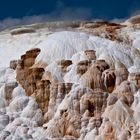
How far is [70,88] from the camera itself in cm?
2939

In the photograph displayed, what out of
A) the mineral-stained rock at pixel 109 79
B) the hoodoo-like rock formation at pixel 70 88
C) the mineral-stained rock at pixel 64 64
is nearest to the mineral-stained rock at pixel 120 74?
the hoodoo-like rock formation at pixel 70 88

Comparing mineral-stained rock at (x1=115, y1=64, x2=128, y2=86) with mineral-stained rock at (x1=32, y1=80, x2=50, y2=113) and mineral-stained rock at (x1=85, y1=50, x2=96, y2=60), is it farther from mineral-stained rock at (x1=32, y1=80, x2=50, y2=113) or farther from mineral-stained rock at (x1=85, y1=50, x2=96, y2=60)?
mineral-stained rock at (x1=32, y1=80, x2=50, y2=113)

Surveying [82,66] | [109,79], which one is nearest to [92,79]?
[109,79]

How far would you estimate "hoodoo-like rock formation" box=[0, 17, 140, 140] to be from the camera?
2756 cm

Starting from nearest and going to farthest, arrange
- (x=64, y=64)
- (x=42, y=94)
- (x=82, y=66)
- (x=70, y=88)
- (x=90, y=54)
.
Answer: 1. (x=70, y=88)
2. (x=42, y=94)
3. (x=82, y=66)
4. (x=64, y=64)
5. (x=90, y=54)

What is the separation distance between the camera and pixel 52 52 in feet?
106

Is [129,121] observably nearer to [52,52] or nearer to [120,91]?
[120,91]

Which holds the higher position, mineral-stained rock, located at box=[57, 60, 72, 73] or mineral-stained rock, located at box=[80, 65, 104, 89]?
mineral-stained rock, located at box=[57, 60, 72, 73]

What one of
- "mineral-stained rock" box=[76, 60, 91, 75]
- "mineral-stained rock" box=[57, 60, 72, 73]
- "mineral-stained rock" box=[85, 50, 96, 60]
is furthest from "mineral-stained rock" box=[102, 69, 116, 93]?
"mineral-stained rock" box=[57, 60, 72, 73]

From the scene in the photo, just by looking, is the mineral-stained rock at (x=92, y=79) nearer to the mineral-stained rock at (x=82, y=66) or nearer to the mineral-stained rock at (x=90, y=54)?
the mineral-stained rock at (x=82, y=66)

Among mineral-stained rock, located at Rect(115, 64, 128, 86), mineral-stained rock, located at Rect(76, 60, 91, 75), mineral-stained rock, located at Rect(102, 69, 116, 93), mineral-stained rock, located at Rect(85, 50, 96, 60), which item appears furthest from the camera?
mineral-stained rock, located at Rect(85, 50, 96, 60)

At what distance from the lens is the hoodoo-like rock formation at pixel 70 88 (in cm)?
→ 2756

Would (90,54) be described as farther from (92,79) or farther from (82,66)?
(92,79)

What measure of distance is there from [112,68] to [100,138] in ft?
17.1
